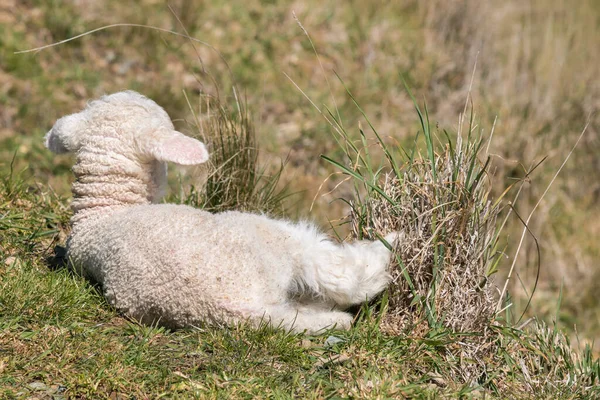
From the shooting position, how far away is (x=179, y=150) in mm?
4137

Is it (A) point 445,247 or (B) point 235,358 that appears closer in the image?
(B) point 235,358

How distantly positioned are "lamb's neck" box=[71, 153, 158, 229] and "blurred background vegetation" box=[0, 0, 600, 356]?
3859 mm

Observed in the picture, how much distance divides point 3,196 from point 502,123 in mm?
6445

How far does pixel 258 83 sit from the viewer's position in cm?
1002

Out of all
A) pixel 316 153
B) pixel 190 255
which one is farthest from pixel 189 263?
pixel 316 153

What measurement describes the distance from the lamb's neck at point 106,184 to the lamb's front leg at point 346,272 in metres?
1.16

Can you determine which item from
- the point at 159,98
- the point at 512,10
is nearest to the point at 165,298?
the point at 159,98

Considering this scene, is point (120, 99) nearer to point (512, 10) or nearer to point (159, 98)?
point (159, 98)

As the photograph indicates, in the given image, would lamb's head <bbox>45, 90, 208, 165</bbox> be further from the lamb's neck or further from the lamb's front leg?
the lamb's front leg

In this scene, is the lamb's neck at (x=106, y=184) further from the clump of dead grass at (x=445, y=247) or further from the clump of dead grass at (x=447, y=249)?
the clump of dead grass at (x=447, y=249)

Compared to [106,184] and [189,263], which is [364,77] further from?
[189,263]

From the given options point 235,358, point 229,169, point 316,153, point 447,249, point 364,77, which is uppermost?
point 447,249

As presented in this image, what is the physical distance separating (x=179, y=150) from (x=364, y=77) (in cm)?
665

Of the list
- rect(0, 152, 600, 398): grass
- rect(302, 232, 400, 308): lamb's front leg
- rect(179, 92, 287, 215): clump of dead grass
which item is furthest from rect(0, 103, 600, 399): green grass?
rect(179, 92, 287, 215): clump of dead grass
